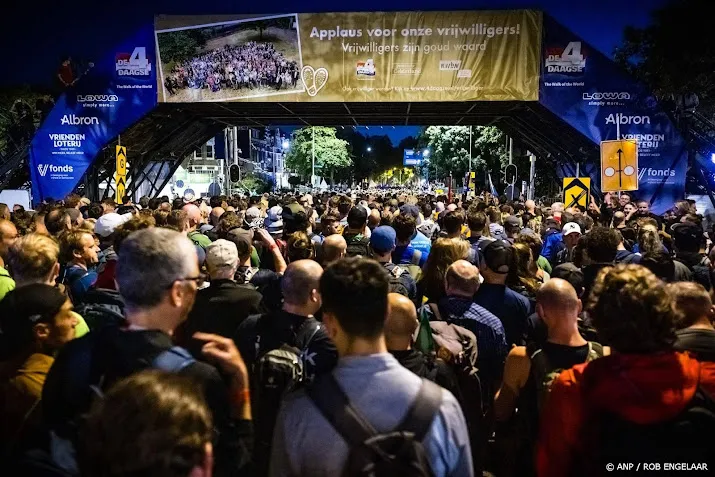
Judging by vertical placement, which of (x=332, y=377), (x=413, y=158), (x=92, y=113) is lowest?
(x=332, y=377)

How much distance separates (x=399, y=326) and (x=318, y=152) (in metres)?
74.3

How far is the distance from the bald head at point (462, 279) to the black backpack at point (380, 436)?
2201mm

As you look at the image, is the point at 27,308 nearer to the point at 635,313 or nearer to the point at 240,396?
the point at 240,396

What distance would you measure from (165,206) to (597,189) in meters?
Answer: 13.8

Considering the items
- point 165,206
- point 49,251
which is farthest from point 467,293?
point 165,206

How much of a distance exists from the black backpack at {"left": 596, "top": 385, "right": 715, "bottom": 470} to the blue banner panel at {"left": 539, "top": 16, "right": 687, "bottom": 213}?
1526cm

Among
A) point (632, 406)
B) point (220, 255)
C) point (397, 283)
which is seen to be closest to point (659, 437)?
point (632, 406)

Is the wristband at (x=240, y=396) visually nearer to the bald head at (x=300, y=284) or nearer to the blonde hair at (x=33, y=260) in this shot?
the bald head at (x=300, y=284)

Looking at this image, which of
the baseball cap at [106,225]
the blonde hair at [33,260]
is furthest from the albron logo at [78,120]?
the blonde hair at [33,260]

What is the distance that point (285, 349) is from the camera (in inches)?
138

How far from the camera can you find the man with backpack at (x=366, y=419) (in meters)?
2.05

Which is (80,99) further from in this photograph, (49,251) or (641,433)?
(641,433)

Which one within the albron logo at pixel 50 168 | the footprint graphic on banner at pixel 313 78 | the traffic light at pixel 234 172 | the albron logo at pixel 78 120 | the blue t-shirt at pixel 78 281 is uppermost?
the footprint graphic on banner at pixel 313 78

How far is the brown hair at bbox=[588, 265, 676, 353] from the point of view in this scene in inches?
101
